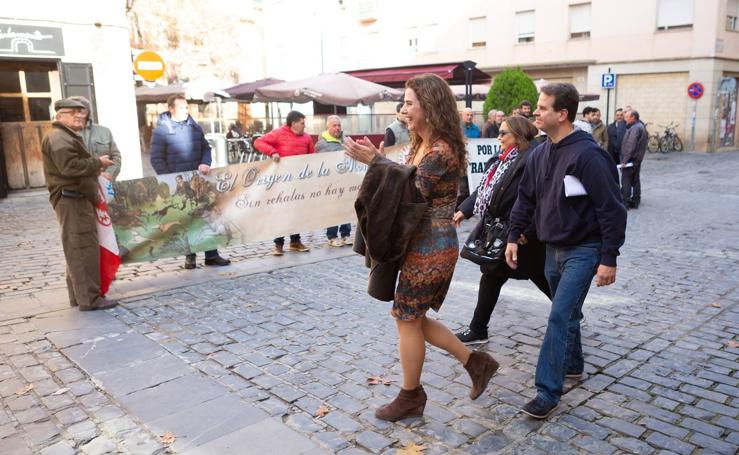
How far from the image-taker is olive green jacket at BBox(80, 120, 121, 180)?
6434mm

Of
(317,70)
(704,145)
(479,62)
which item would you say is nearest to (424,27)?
(479,62)

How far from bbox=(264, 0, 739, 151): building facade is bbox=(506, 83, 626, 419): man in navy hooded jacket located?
2245 cm

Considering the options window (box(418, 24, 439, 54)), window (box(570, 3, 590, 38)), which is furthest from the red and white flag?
window (box(418, 24, 439, 54))

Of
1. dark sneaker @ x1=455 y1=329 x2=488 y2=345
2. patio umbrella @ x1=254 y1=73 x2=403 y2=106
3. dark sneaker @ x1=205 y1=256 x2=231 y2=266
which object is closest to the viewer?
dark sneaker @ x1=455 y1=329 x2=488 y2=345

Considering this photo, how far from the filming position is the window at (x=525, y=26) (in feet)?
99.9

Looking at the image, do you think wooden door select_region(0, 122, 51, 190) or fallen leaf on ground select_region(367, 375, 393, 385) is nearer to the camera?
fallen leaf on ground select_region(367, 375, 393, 385)

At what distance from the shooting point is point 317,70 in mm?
41031

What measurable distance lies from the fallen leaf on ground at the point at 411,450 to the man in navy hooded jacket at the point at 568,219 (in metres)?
0.71

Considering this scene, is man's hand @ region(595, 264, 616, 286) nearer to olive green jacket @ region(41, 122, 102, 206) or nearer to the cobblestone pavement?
the cobblestone pavement

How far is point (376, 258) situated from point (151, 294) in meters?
3.83

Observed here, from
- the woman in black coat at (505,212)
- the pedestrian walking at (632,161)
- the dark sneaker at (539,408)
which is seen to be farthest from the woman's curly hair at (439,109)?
the pedestrian walking at (632,161)

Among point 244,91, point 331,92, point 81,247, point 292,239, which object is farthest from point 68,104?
point 244,91

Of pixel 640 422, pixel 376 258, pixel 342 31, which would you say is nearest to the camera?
pixel 376 258

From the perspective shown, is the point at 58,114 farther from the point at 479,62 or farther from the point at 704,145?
the point at 479,62
